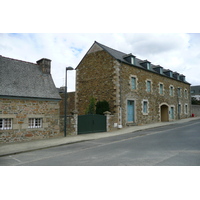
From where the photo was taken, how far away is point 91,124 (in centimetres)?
1533

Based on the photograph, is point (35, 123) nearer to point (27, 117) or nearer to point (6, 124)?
point (27, 117)

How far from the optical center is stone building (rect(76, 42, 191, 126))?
60.0 ft

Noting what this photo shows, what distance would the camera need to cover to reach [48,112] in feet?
43.9

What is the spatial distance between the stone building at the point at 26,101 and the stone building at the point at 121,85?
6.11 metres

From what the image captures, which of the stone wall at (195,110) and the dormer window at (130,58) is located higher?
the dormer window at (130,58)

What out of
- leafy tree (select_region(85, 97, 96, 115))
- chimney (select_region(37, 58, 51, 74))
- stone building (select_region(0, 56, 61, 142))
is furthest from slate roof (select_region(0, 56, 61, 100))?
leafy tree (select_region(85, 97, 96, 115))

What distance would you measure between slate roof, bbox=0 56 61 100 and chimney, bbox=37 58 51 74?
269mm

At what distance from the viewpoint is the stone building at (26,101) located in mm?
11602

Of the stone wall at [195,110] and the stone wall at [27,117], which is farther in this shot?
the stone wall at [195,110]

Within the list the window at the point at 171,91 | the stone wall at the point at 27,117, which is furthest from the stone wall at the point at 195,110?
the stone wall at the point at 27,117

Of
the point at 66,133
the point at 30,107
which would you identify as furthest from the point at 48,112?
the point at 66,133

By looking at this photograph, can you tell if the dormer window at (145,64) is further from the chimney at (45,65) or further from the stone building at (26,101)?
the stone building at (26,101)

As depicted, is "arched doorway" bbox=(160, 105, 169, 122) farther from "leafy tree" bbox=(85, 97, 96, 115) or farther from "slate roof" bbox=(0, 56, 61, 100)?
"slate roof" bbox=(0, 56, 61, 100)

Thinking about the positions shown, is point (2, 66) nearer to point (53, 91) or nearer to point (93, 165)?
point (53, 91)
